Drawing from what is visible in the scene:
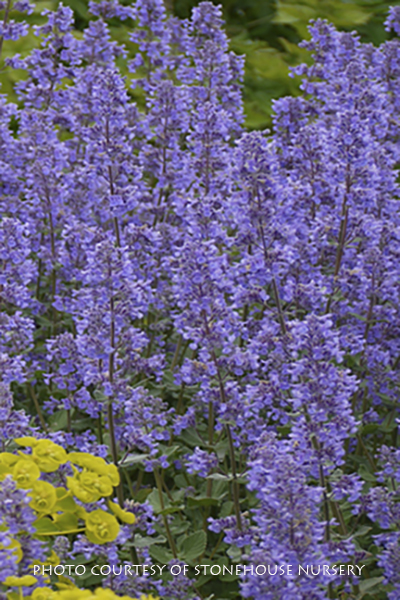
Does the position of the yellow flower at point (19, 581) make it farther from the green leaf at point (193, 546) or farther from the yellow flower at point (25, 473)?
the green leaf at point (193, 546)

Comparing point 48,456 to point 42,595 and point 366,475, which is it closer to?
point 42,595

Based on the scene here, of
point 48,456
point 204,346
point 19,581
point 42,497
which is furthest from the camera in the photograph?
point 204,346

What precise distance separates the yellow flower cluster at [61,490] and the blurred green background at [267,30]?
6470mm

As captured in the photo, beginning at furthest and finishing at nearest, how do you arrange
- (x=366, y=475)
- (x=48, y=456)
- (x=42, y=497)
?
1. (x=366, y=475)
2. (x=48, y=456)
3. (x=42, y=497)

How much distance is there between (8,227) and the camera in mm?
3475

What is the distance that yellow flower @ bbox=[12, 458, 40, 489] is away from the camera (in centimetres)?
199

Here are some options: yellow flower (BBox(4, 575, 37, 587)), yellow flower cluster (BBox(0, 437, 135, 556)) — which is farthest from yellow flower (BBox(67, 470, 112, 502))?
yellow flower (BBox(4, 575, 37, 587))

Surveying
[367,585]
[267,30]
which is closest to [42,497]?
[367,585]

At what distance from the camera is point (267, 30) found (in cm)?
1076

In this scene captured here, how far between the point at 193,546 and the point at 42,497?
1187 mm

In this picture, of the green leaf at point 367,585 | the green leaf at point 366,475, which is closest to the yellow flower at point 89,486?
the green leaf at point 367,585

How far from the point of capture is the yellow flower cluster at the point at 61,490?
2002 millimetres

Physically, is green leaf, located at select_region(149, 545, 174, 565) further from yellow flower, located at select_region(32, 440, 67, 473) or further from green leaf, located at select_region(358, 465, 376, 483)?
yellow flower, located at select_region(32, 440, 67, 473)

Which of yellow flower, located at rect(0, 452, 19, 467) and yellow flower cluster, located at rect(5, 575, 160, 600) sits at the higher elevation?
yellow flower, located at rect(0, 452, 19, 467)
